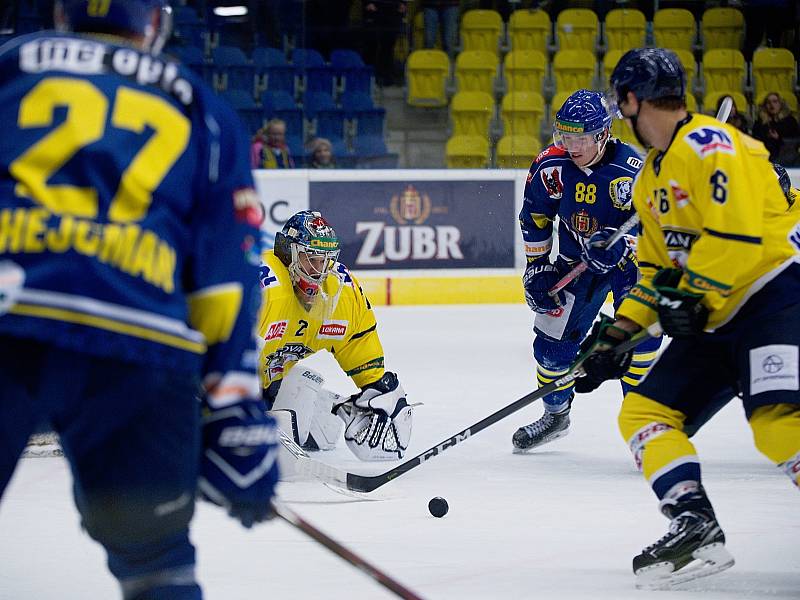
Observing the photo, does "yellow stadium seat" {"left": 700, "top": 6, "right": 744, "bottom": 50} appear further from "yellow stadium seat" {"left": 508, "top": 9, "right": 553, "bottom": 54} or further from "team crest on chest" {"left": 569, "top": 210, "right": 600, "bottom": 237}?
"team crest on chest" {"left": 569, "top": 210, "right": 600, "bottom": 237}

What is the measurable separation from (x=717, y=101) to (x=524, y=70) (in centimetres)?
136

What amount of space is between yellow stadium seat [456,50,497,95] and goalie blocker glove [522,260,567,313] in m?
4.49

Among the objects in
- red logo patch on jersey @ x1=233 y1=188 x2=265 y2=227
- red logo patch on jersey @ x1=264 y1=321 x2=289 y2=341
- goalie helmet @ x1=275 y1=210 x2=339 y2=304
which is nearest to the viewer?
red logo patch on jersey @ x1=233 y1=188 x2=265 y2=227

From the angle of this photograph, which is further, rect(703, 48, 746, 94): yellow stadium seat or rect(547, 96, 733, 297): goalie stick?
rect(703, 48, 746, 94): yellow stadium seat

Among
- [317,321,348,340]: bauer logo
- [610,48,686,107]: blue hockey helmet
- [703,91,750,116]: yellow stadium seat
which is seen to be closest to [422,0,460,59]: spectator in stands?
[703,91,750,116]: yellow stadium seat

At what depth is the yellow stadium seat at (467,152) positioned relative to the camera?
26.9 ft

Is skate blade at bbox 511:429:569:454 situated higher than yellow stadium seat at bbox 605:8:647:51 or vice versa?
yellow stadium seat at bbox 605:8:647:51

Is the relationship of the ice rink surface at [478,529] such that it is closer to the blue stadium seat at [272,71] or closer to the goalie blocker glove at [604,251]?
the goalie blocker glove at [604,251]

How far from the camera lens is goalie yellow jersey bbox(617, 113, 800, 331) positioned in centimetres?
259

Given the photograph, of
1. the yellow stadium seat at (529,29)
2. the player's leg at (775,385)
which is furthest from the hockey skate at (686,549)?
the yellow stadium seat at (529,29)

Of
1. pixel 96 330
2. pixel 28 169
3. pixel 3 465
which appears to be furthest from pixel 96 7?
pixel 3 465

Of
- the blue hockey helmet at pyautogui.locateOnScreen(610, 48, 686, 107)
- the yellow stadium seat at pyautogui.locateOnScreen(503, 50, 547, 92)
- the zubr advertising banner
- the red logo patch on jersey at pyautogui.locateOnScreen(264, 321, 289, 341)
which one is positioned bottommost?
the zubr advertising banner

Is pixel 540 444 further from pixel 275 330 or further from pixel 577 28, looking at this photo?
pixel 577 28

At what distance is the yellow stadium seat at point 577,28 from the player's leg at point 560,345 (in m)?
4.98
